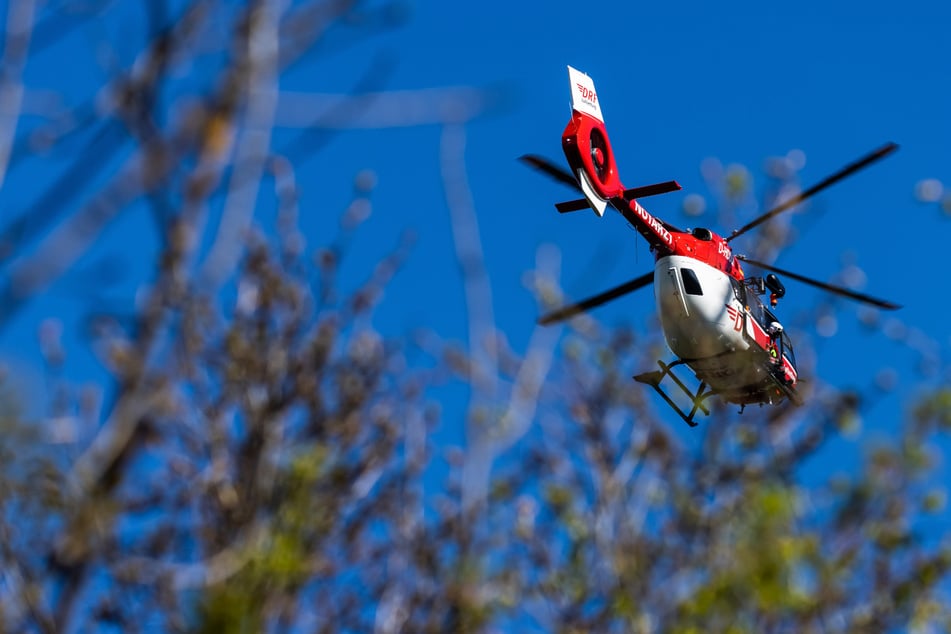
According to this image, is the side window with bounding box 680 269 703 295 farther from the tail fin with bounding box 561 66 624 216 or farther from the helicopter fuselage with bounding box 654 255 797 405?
the tail fin with bounding box 561 66 624 216

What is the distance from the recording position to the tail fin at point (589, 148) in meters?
9.08

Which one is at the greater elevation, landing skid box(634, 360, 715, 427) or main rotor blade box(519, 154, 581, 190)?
main rotor blade box(519, 154, 581, 190)

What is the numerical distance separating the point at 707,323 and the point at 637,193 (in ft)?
3.90

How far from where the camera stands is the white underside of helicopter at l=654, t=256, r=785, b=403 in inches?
375

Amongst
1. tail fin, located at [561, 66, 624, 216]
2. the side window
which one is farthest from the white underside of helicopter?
tail fin, located at [561, 66, 624, 216]

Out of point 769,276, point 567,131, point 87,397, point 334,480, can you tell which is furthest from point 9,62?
point 769,276

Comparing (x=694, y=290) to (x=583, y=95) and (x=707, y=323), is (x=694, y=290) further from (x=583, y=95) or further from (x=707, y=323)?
(x=583, y=95)

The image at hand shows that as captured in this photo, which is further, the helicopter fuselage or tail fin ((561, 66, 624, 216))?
the helicopter fuselage

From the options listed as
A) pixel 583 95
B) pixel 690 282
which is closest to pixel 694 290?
pixel 690 282

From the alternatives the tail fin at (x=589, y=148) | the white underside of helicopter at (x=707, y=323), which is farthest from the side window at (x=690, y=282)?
the tail fin at (x=589, y=148)

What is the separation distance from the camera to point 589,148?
9.32m

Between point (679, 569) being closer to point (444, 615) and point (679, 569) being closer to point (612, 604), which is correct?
point (612, 604)

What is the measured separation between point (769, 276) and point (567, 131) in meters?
2.46

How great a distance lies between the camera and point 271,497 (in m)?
7.83
